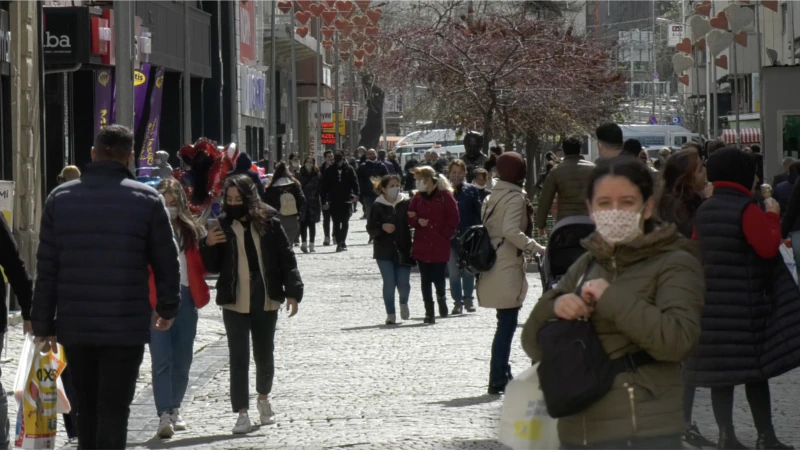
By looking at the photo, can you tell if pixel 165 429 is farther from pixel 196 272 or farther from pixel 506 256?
pixel 506 256

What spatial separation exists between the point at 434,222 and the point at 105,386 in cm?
939

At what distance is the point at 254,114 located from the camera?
155ft

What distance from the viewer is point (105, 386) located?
23.0 feet

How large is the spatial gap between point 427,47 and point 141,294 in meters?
25.3

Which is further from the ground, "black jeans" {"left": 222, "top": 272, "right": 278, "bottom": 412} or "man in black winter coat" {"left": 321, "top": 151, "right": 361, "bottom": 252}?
"man in black winter coat" {"left": 321, "top": 151, "right": 361, "bottom": 252}

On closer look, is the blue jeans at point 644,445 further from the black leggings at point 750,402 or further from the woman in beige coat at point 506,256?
the woman in beige coat at point 506,256

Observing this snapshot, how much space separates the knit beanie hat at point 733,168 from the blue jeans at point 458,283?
9.10 meters

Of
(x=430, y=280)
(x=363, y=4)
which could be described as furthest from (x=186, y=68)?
(x=430, y=280)

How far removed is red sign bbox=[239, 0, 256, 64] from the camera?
44.1 m

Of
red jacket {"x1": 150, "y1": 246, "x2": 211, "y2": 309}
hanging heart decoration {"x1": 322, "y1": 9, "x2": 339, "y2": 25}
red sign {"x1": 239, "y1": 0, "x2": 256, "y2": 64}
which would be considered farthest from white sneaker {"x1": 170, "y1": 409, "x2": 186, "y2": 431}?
red sign {"x1": 239, "y1": 0, "x2": 256, "y2": 64}

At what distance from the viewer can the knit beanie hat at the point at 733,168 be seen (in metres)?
7.97

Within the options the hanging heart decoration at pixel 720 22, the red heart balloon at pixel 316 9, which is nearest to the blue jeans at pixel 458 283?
the hanging heart decoration at pixel 720 22

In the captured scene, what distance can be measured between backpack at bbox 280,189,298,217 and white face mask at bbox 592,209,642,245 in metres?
19.1

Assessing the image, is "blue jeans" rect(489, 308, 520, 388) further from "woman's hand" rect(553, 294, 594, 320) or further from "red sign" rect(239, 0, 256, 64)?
"red sign" rect(239, 0, 256, 64)
